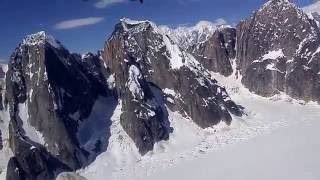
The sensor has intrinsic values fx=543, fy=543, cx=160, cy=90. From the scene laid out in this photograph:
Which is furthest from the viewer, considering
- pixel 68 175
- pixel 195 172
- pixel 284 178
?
pixel 195 172

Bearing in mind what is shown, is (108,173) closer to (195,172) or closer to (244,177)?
→ (195,172)

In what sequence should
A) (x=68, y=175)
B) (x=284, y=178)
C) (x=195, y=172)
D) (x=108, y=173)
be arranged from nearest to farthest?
(x=284, y=178)
(x=68, y=175)
(x=195, y=172)
(x=108, y=173)

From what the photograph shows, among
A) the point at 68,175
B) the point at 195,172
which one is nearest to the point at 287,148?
the point at 195,172


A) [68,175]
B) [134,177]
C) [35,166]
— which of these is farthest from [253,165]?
[35,166]

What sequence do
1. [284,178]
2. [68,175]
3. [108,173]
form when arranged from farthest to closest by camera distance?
[108,173]
[68,175]
[284,178]

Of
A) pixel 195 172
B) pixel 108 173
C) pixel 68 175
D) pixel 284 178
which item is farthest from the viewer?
pixel 108 173

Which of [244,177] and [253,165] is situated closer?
[244,177]

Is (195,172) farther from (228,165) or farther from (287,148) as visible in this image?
(287,148)

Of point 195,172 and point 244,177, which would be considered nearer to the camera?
point 244,177

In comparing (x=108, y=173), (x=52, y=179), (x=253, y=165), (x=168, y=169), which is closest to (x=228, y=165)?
(x=253, y=165)
